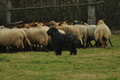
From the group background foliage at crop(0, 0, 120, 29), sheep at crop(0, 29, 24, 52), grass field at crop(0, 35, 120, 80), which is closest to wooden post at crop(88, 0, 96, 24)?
background foliage at crop(0, 0, 120, 29)

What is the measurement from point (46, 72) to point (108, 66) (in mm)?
2209

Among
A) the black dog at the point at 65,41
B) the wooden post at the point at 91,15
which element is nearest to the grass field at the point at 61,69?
the black dog at the point at 65,41

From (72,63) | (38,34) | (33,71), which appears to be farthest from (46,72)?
(38,34)

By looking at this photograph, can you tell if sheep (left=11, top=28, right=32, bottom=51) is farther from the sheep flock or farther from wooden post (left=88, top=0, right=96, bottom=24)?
wooden post (left=88, top=0, right=96, bottom=24)

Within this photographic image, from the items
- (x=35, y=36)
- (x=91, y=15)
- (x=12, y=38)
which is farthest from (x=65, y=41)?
(x=91, y=15)

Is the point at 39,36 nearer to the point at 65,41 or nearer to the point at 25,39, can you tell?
the point at 25,39

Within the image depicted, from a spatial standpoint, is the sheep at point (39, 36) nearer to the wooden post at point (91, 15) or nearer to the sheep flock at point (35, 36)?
the sheep flock at point (35, 36)

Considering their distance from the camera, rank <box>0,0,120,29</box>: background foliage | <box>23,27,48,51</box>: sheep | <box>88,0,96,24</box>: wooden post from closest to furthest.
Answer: <box>23,27,48,51</box>: sheep → <box>88,0,96,24</box>: wooden post → <box>0,0,120,29</box>: background foliage

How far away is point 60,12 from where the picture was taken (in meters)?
28.2

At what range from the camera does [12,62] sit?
12969 mm

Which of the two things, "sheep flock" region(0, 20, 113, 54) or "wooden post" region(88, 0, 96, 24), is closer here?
"sheep flock" region(0, 20, 113, 54)

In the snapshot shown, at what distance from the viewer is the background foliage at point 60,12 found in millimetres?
28078

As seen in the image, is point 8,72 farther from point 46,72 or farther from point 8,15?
point 8,15

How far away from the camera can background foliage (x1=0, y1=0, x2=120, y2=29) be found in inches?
1105
